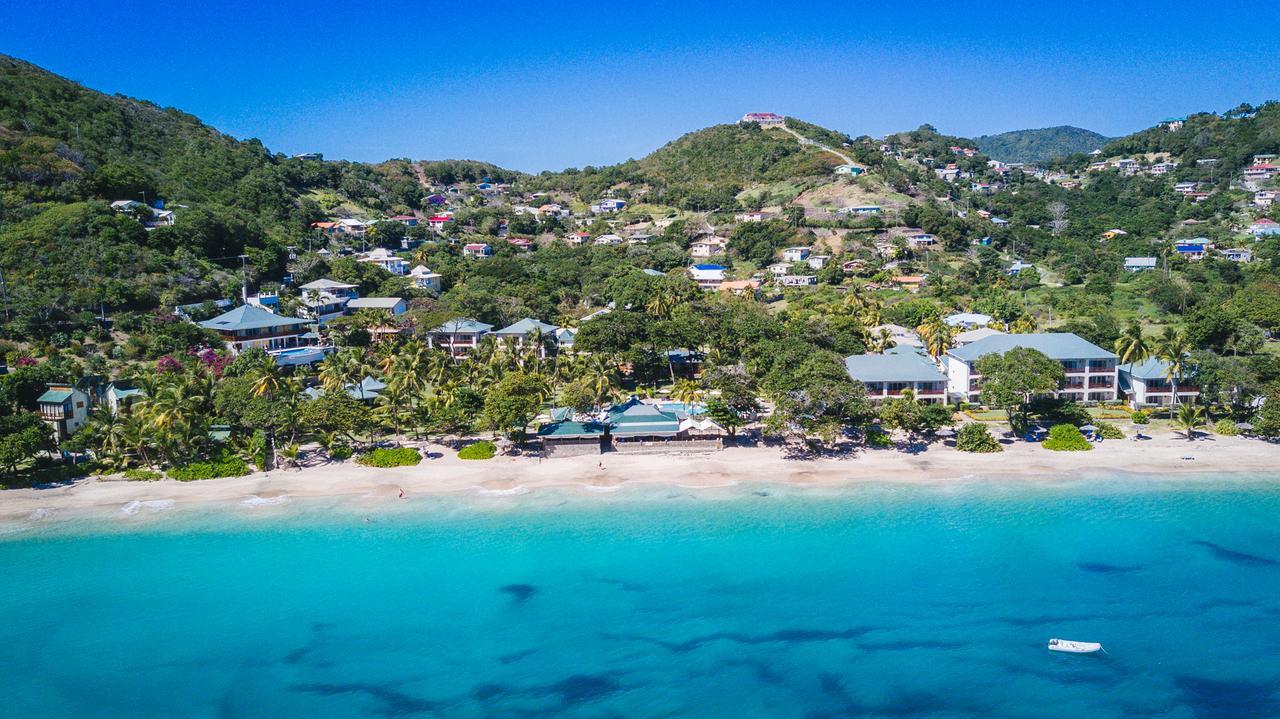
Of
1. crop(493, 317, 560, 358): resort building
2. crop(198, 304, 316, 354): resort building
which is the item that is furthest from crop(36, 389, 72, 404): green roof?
crop(493, 317, 560, 358): resort building

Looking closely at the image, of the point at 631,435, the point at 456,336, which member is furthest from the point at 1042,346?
the point at 456,336

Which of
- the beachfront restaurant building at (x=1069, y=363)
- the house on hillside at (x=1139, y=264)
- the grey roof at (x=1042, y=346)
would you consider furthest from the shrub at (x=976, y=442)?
the house on hillside at (x=1139, y=264)

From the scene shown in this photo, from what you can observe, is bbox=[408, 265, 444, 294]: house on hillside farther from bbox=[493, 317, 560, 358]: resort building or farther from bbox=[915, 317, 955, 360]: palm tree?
bbox=[915, 317, 955, 360]: palm tree

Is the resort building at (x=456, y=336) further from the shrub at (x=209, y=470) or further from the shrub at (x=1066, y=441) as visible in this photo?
the shrub at (x=1066, y=441)

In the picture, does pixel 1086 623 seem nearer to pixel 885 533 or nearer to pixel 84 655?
pixel 885 533

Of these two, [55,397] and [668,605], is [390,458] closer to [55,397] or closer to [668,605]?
[55,397]
